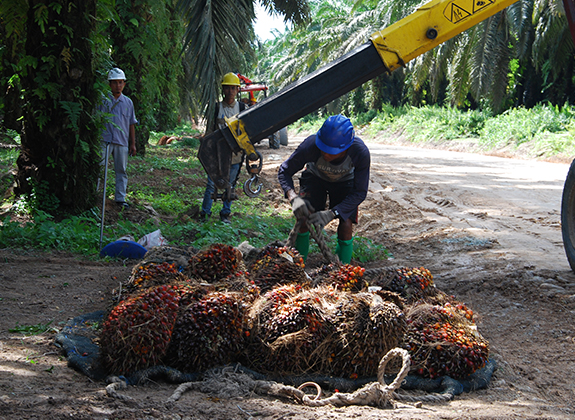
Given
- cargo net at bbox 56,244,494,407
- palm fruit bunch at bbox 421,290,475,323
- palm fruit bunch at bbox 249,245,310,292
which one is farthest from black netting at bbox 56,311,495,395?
palm fruit bunch at bbox 249,245,310,292

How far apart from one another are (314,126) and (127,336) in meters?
37.5

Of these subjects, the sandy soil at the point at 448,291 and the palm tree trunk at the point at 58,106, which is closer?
the sandy soil at the point at 448,291

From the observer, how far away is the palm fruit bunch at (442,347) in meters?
3.27

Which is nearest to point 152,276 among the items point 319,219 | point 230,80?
point 319,219

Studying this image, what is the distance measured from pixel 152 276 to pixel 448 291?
3059 mm

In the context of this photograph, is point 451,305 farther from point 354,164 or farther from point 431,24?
point 431,24

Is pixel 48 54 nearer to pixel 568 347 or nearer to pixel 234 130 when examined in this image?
pixel 234 130

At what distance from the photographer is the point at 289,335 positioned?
125 inches

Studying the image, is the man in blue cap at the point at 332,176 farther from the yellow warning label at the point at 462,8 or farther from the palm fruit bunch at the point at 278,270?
the yellow warning label at the point at 462,8

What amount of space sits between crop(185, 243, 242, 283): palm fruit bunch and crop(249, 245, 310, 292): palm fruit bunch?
0.19 meters

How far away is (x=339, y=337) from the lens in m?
3.26

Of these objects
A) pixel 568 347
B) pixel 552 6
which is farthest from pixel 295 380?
pixel 552 6

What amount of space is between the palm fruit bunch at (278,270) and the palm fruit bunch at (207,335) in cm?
72

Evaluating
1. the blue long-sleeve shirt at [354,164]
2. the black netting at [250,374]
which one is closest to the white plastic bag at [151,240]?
the blue long-sleeve shirt at [354,164]
